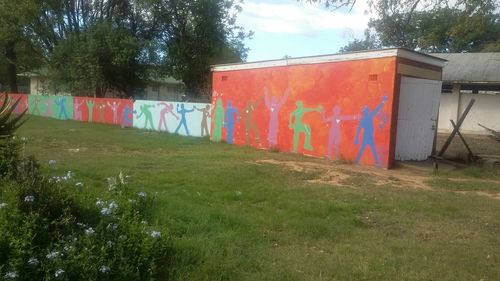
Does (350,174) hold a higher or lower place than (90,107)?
lower

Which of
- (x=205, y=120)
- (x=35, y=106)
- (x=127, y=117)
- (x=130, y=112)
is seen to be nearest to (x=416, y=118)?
(x=205, y=120)

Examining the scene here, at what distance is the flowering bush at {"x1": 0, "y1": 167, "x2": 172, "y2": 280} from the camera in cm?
353

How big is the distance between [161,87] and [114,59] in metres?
18.9

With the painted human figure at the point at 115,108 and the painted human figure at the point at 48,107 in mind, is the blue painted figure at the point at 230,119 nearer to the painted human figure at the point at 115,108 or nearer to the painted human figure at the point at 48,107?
the painted human figure at the point at 115,108

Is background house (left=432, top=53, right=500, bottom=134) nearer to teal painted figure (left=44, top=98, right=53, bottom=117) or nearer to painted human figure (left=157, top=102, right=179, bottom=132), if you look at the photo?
painted human figure (left=157, top=102, right=179, bottom=132)

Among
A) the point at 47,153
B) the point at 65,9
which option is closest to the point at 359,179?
the point at 47,153

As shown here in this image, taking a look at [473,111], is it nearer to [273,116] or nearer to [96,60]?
[273,116]

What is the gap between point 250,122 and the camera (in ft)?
52.2

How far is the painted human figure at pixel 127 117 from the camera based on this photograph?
23.5 meters

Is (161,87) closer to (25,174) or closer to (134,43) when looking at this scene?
(134,43)

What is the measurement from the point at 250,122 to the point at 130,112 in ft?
31.7

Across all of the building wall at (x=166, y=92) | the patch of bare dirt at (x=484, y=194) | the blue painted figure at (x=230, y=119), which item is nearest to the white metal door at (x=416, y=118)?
the patch of bare dirt at (x=484, y=194)

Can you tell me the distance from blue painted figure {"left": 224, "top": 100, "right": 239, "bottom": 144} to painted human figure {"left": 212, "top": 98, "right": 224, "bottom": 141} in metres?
0.33

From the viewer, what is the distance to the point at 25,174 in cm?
443
